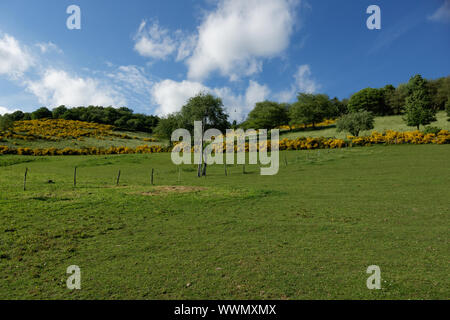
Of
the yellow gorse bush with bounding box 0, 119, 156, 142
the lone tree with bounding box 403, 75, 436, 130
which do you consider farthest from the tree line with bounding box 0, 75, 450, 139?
the yellow gorse bush with bounding box 0, 119, 156, 142

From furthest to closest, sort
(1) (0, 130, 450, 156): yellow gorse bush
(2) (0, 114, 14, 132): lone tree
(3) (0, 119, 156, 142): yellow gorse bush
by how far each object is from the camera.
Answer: (2) (0, 114, 14, 132): lone tree, (3) (0, 119, 156, 142): yellow gorse bush, (1) (0, 130, 450, 156): yellow gorse bush

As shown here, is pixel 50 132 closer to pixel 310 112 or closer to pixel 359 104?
pixel 310 112

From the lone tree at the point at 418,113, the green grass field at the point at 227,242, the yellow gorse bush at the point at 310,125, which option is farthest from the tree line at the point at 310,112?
the green grass field at the point at 227,242

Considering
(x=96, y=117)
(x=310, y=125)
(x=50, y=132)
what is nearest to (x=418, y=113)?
(x=310, y=125)

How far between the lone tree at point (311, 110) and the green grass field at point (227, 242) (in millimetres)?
67140

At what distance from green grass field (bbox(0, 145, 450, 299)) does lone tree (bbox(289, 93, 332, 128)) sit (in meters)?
67.1

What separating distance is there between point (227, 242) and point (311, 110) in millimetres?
84718

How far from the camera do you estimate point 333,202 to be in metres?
16.3

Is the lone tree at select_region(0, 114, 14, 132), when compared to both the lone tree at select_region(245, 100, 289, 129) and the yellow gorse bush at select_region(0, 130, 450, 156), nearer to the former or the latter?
the yellow gorse bush at select_region(0, 130, 450, 156)

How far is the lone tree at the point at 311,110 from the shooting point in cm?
8494

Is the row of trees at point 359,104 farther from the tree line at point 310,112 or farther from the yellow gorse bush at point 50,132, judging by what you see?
the yellow gorse bush at point 50,132

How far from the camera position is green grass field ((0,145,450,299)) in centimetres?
679
